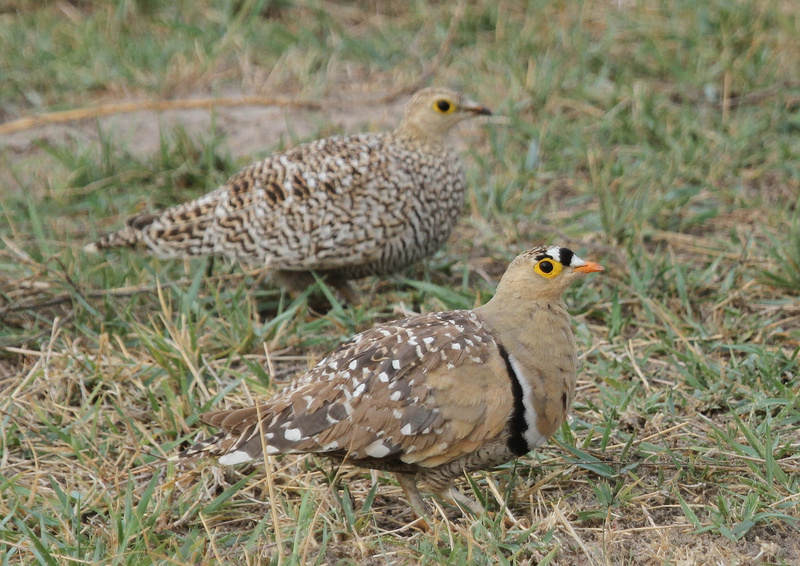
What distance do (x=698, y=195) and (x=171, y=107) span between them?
3427 mm

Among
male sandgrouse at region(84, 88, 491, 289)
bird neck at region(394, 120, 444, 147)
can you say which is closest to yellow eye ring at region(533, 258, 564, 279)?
male sandgrouse at region(84, 88, 491, 289)

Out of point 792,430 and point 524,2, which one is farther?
point 524,2

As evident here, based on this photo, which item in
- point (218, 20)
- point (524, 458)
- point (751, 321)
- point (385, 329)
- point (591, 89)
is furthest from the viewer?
point (218, 20)

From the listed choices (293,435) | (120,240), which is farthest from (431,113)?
(293,435)

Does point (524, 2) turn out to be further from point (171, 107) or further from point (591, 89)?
point (171, 107)

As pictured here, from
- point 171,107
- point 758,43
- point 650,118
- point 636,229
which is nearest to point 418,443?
point 636,229

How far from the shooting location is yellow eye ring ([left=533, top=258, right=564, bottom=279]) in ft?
11.4

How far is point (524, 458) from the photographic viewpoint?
12.1ft

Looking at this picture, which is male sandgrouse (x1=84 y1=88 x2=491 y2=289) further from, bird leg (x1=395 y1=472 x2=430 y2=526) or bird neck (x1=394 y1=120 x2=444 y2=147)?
bird leg (x1=395 y1=472 x2=430 y2=526)

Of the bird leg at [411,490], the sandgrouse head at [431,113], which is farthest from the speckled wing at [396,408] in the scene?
the sandgrouse head at [431,113]

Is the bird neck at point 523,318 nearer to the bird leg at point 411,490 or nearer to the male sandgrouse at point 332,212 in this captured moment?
the bird leg at point 411,490

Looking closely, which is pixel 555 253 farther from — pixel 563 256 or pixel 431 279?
pixel 431 279

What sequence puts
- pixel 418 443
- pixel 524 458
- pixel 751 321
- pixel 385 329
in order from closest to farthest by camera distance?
pixel 418 443, pixel 385 329, pixel 524 458, pixel 751 321

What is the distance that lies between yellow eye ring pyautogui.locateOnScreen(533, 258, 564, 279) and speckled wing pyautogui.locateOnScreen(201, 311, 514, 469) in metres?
0.30
